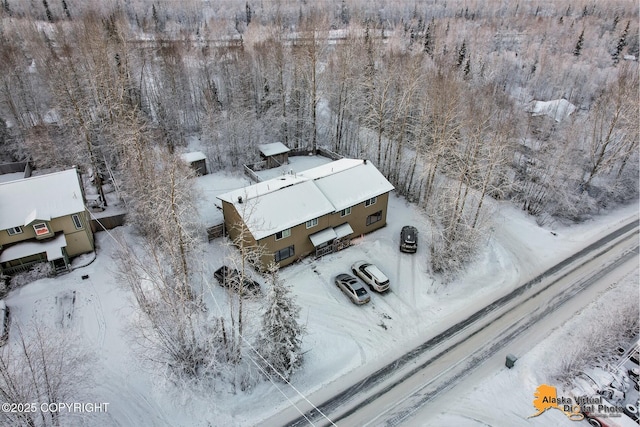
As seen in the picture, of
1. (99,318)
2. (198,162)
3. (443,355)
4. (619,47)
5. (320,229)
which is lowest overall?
(443,355)

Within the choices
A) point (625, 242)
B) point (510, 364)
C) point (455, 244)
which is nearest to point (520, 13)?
point (625, 242)

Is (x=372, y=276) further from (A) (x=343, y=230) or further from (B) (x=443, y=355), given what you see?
(B) (x=443, y=355)

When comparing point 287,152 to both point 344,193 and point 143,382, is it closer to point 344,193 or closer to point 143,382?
point 344,193

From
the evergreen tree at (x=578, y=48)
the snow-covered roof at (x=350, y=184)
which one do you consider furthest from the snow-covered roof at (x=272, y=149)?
the evergreen tree at (x=578, y=48)

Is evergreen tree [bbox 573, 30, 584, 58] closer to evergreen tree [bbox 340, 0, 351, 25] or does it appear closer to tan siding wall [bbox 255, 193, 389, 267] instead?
evergreen tree [bbox 340, 0, 351, 25]

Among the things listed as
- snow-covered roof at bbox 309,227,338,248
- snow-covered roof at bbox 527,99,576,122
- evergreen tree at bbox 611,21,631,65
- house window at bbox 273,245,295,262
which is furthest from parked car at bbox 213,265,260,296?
evergreen tree at bbox 611,21,631,65

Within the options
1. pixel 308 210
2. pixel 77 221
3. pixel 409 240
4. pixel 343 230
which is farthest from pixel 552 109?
pixel 77 221

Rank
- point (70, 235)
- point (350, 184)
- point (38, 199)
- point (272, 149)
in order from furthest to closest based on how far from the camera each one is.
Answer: point (272, 149), point (350, 184), point (70, 235), point (38, 199)
